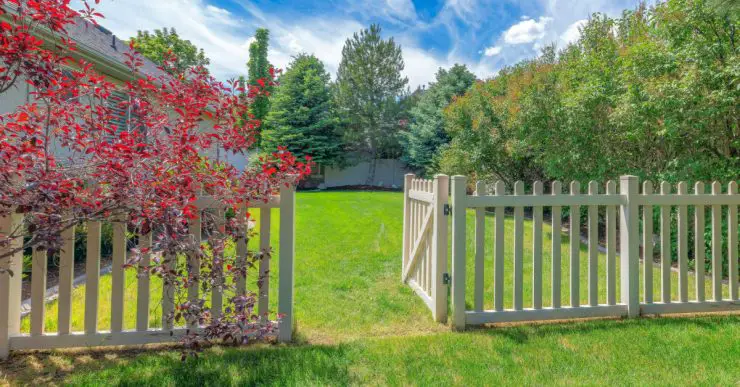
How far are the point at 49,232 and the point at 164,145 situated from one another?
769 millimetres

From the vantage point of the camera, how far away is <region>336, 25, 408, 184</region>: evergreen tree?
81.1ft

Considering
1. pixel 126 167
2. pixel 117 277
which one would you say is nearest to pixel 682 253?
pixel 126 167

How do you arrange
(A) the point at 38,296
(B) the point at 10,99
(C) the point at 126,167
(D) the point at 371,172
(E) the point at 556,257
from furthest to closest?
(D) the point at 371,172
(B) the point at 10,99
(E) the point at 556,257
(A) the point at 38,296
(C) the point at 126,167

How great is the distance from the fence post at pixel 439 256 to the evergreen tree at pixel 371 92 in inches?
832

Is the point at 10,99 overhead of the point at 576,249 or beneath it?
overhead

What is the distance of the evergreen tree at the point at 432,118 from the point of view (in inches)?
848

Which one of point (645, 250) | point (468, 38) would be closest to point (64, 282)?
point (645, 250)

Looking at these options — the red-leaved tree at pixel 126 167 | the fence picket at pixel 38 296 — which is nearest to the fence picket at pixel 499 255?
the red-leaved tree at pixel 126 167

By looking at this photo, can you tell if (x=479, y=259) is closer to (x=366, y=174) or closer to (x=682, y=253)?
(x=682, y=253)

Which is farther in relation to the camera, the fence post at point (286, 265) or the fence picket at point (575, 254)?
the fence picket at point (575, 254)

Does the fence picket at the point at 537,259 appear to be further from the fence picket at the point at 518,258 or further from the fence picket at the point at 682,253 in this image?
the fence picket at the point at 682,253

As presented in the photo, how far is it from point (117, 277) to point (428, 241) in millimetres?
2529

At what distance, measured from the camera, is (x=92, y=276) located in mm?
2658

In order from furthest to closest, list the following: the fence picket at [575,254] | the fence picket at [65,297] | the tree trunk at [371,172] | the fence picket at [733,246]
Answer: the tree trunk at [371,172] < the fence picket at [733,246] < the fence picket at [575,254] < the fence picket at [65,297]
